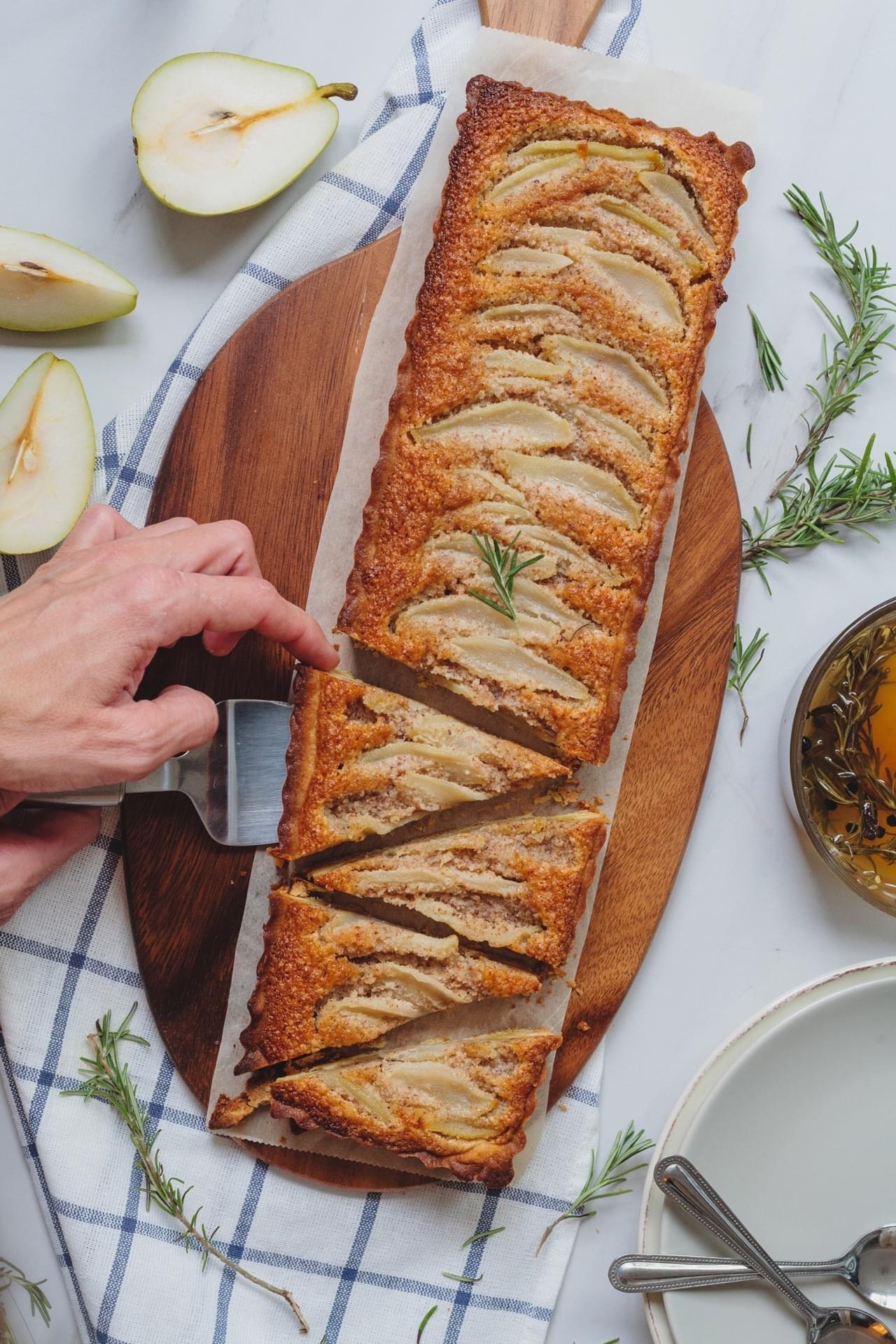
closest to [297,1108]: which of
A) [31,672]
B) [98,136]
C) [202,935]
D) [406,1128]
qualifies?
[406,1128]

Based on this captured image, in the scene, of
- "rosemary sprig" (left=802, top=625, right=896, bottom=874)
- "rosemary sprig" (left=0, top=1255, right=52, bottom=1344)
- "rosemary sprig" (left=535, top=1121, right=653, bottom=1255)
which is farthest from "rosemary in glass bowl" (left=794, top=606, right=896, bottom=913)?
"rosemary sprig" (left=0, top=1255, right=52, bottom=1344)

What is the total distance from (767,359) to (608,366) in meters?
0.71

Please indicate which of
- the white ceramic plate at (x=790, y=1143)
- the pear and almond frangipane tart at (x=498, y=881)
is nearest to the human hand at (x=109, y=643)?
the pear and almond frangipane tart at (x=498, y=881)

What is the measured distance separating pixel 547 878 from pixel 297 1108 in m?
1.03

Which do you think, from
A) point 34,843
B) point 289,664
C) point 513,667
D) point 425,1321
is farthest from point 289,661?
point 425,1321

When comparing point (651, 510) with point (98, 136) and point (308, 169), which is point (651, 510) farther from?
point (98, 136)

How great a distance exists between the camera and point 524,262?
3.27 meters

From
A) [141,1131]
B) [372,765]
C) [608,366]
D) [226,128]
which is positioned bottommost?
[141,1131]

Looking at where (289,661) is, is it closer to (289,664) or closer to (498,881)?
(289,664)

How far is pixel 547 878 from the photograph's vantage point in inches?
127

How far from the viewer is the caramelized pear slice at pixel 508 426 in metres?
3.21

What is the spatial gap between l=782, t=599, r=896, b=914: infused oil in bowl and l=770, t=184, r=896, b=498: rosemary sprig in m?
0.65

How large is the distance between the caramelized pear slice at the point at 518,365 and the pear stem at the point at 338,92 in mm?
1099

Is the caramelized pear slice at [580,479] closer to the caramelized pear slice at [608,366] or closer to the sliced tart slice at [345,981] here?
the caramelized pear slice at [608,366]
